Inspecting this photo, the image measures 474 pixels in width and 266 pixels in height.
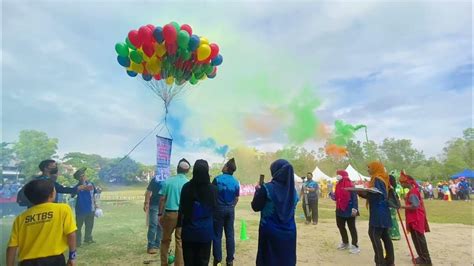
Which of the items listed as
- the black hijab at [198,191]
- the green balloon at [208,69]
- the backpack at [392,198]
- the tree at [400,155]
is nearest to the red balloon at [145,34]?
the green balloon at [208,69]

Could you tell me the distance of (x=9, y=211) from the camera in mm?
13148

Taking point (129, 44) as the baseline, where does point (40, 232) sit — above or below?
below

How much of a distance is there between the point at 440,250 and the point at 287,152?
117ft

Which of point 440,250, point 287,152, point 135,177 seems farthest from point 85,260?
point 287,152

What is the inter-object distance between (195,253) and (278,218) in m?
1.10

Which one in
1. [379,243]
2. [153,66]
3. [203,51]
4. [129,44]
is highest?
[129,44]

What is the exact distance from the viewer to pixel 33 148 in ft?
106

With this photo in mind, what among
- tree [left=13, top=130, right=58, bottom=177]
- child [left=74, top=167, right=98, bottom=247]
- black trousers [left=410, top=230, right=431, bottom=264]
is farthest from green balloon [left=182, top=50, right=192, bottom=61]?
tree [left=13, top=130, right=58, bottom=177]

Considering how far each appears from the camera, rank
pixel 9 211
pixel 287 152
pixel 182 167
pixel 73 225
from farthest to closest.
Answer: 1. pixel 287 152
2. pixel 9 211
3. pixel 182 167
4. pixel 73 225

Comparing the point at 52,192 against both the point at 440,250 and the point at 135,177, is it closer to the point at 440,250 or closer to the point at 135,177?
the point at 440,250

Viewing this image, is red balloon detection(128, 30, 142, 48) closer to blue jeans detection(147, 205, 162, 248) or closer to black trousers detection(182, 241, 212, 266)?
blue jeans detection(147, 205, 162, 248)

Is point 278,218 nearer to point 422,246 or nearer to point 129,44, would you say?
point 422,246

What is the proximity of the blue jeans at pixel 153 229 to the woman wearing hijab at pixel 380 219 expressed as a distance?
13.3 feet

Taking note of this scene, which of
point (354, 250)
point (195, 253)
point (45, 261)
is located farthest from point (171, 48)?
point (354, 250)
